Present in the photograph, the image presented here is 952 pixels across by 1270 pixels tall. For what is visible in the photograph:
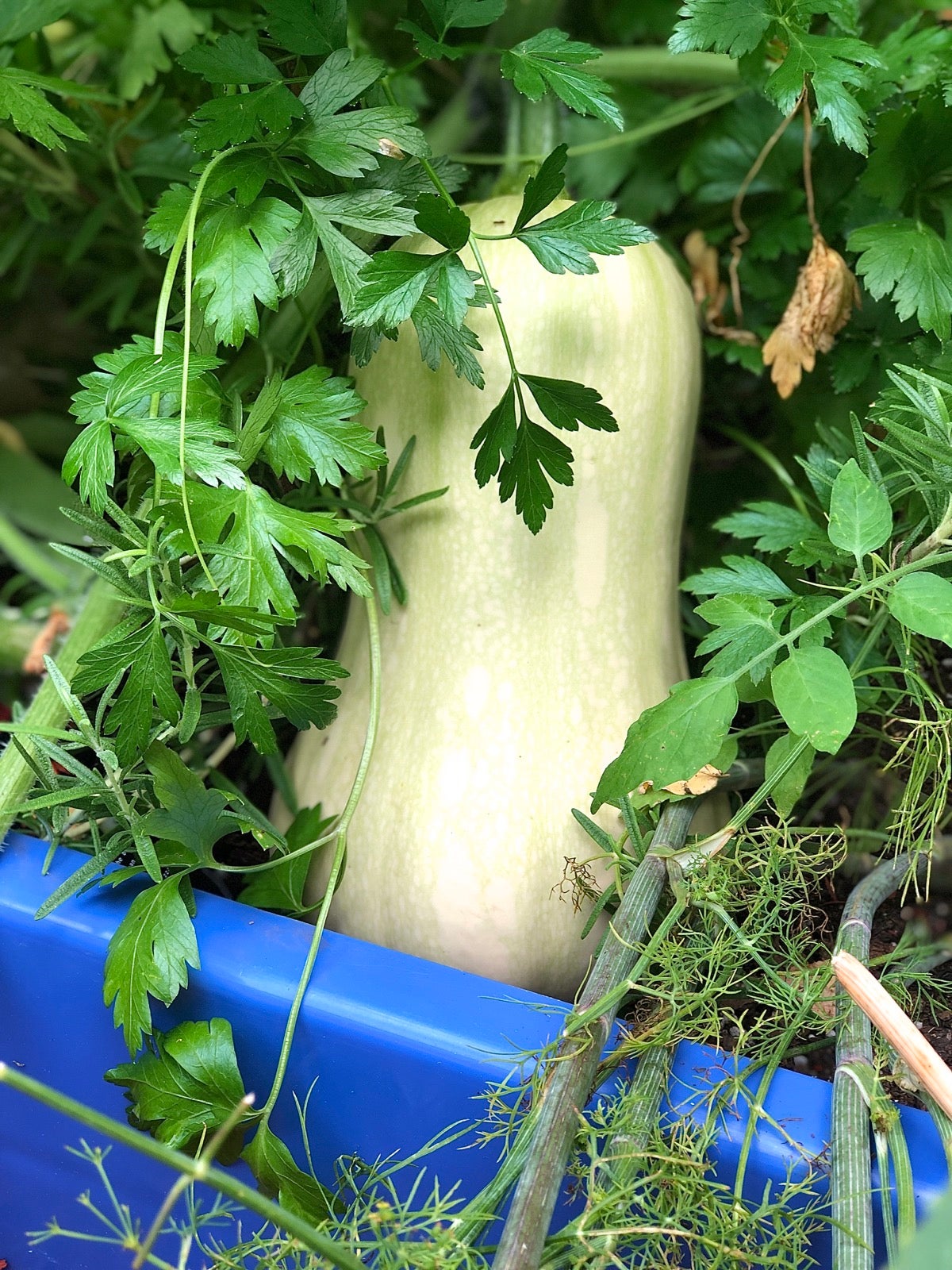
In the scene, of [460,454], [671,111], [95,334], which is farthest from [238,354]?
[95,334]

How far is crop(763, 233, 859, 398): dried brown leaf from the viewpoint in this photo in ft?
2.51

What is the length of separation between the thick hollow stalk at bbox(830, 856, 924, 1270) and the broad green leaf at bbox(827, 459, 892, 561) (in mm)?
194

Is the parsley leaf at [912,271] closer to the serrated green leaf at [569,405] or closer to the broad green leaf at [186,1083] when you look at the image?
the serrated green leaf at [569,405]

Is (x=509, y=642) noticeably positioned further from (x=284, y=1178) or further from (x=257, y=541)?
(x=284, y=1178)

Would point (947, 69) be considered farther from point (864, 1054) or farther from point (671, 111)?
point (864, 1054)

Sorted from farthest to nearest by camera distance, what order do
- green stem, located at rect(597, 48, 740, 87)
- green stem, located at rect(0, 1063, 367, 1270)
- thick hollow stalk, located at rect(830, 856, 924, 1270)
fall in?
green stem, located at rect(597, 48, 740, 87), thick hollow stalk, located at rect(830, 856, 924, 1270), green stem, located at rect(0, 1063, 367, 1270)

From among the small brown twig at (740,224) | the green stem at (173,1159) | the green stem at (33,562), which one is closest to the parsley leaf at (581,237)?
the small brown twig at (740,224)

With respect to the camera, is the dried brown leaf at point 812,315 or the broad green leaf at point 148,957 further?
the dried brown leaf at point 812,315

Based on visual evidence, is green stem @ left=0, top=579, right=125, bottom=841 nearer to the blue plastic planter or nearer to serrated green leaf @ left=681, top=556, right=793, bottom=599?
the blue plastic planter

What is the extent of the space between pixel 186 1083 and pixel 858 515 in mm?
461

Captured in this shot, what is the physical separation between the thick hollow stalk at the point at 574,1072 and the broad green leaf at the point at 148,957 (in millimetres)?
213

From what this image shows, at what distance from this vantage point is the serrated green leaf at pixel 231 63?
0.57 metres

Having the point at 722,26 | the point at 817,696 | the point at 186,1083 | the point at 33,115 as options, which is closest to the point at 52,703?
the point at 186,1083

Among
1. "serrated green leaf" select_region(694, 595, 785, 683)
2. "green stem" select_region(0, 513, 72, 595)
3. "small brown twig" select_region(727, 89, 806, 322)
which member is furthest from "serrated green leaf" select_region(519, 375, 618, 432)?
"green stem" select_region(0, 513, 72, 595)
